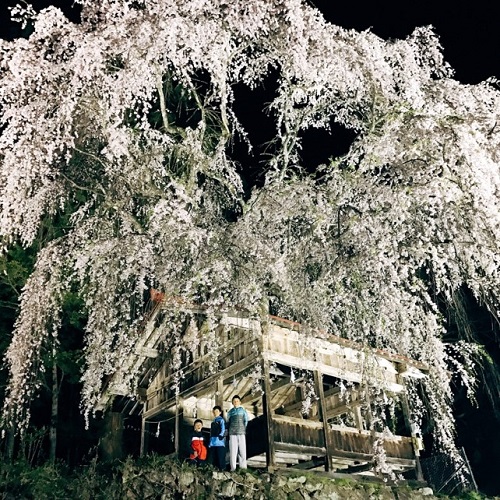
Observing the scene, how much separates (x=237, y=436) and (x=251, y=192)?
15.0ft

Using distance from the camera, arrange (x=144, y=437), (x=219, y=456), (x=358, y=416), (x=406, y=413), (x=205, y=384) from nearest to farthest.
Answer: (x=219, y=456)
(x=205, y=384)
(x=406, y=413)
(x=358, y=416)
(x=144, y=437)

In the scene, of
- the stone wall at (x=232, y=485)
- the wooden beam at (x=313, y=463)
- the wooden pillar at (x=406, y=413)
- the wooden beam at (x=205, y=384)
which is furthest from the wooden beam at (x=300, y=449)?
the wooden pillar at (x=406, y=413)

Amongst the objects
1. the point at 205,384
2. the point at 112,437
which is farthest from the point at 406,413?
the point at 112,437

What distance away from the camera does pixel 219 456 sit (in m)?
9.64

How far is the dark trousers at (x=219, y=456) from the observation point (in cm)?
959

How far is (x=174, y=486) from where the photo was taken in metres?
7.59

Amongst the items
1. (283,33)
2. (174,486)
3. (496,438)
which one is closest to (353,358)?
(174,486)

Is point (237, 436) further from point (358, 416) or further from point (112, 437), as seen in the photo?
point (112, 437)

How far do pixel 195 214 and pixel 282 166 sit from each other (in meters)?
2.97

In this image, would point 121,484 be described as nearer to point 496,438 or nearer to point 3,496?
point 3,496

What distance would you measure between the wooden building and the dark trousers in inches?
27.4

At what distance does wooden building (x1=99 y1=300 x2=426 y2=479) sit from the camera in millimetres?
9930

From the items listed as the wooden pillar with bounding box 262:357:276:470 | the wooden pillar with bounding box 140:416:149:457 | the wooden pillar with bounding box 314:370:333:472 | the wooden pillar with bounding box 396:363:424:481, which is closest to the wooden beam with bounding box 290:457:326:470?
the wooden pillar with bounding box 314:370:333:472

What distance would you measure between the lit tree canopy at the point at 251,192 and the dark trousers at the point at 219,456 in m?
2.38
